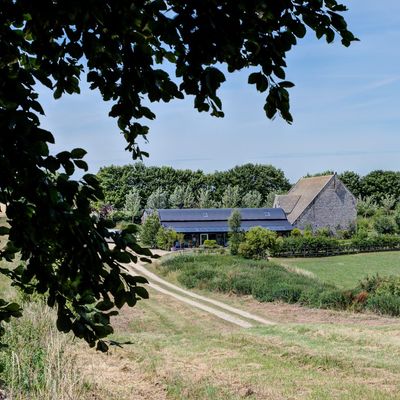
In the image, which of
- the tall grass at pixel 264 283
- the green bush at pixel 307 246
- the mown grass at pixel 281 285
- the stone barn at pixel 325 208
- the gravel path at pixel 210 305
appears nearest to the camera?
the gravel path at pixel 210 305

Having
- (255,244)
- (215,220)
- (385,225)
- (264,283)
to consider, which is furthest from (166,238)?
(385,225)

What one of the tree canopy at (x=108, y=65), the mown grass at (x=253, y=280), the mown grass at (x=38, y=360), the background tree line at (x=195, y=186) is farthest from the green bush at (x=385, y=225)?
the tree canopy at (x=108, y=65)

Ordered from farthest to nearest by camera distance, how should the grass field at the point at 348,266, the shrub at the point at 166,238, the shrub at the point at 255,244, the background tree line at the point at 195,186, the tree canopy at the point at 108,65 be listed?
the background tree line at the point at 195,186 < the shrub at the point at 166,238 < the shrub at the point at 255,244 < the grass field at the point at 348,266 < the tree canopy at the point at 108,65

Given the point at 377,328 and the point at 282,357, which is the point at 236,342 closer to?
the point at 282,357

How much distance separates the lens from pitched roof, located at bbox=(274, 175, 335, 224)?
5456 cm

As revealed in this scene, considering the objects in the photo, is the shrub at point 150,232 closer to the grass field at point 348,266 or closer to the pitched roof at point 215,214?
the pitched roof at point 215,214

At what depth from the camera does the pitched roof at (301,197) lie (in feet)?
179

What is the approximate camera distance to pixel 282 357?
10.1 meters

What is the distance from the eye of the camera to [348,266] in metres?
35.5

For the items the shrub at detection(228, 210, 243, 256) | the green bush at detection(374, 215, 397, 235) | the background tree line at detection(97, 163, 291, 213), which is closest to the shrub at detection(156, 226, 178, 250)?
the shrub at detection(228, 210, 243, 256)

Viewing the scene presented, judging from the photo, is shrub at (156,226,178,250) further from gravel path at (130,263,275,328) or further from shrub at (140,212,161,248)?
gravel path at (130,263,275,328)

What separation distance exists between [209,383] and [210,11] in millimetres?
6608

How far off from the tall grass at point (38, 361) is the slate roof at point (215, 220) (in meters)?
40.1

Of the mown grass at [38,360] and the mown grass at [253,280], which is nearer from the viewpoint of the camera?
the mown grass at [38,360]
